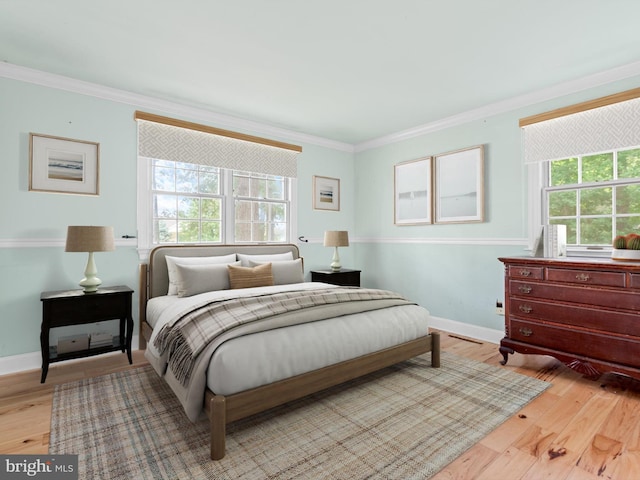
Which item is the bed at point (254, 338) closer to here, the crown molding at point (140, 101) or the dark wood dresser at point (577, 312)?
the dark wood dresser at point (577, 312)

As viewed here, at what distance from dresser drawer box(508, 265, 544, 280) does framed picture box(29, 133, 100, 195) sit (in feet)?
13.0

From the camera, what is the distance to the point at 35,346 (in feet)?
9.99

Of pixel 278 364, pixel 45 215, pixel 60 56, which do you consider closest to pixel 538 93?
pixel 278 364

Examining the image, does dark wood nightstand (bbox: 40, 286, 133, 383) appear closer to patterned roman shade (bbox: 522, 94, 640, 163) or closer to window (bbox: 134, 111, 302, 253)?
window (bbox: 134, 111, 302, 253)

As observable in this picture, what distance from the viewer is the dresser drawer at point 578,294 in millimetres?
2447

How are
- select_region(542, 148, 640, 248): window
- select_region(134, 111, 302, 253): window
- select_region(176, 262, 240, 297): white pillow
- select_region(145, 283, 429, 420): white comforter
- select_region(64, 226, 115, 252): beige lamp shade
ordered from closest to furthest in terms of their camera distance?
select_region(145, 283, 429, 420): white comforter < select_region(64, 226, 115, 252): beige lamp shade < select_region(542, 148, 640, 248): window < select_region(176, 262, 240, 297): white pillow < select_region(134, 111, 302, 253): window

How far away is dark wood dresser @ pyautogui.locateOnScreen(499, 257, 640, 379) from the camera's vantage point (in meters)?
2.44

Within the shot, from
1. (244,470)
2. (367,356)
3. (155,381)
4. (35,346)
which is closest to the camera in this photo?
(244,470)

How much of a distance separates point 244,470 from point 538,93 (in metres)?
4.02

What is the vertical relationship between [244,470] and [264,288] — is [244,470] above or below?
below

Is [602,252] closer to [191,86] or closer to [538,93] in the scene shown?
[538,93]

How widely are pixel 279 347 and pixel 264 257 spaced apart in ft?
6.73

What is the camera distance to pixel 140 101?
139 inches

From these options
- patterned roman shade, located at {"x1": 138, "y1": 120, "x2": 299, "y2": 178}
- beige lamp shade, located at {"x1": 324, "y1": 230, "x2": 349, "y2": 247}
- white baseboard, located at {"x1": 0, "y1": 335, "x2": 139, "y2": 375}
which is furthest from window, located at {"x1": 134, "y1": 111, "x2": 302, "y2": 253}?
white baseboard, located at {"x1": 0, "y1": 335, "x2": 139, "y2": 375}
